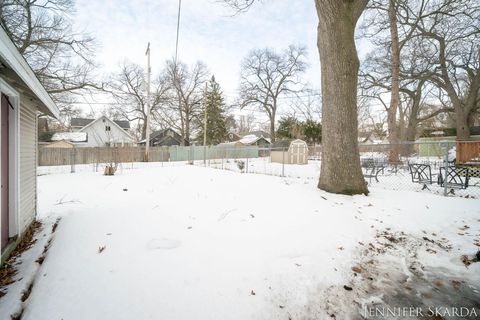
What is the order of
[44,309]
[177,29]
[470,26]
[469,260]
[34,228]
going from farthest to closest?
[470,26] → [177,29] → [34,228] → [469,260] → [44,309]

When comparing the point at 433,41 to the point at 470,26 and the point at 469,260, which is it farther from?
the point at 469,260

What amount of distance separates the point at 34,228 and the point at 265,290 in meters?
3.94

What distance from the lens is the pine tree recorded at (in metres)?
33.4

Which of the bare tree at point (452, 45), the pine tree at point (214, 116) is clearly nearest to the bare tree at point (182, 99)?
the pine tree at point (214, 116)

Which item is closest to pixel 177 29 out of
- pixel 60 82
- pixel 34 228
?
pixel 34 228

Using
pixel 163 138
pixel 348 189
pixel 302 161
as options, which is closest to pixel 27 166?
pixel 348 189

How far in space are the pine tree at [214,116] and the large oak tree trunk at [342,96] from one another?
94.3ft

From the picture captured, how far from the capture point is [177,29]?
8109mm

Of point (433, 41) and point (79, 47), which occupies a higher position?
point (433, 41)

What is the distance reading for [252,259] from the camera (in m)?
2.63

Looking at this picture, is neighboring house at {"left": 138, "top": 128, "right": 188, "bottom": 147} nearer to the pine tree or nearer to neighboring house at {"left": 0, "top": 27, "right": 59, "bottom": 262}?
the pine tree

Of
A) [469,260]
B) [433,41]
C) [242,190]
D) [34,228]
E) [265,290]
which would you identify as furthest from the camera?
[433,41]

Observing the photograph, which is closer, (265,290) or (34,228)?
(265,290)

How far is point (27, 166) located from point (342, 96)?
6.22m
